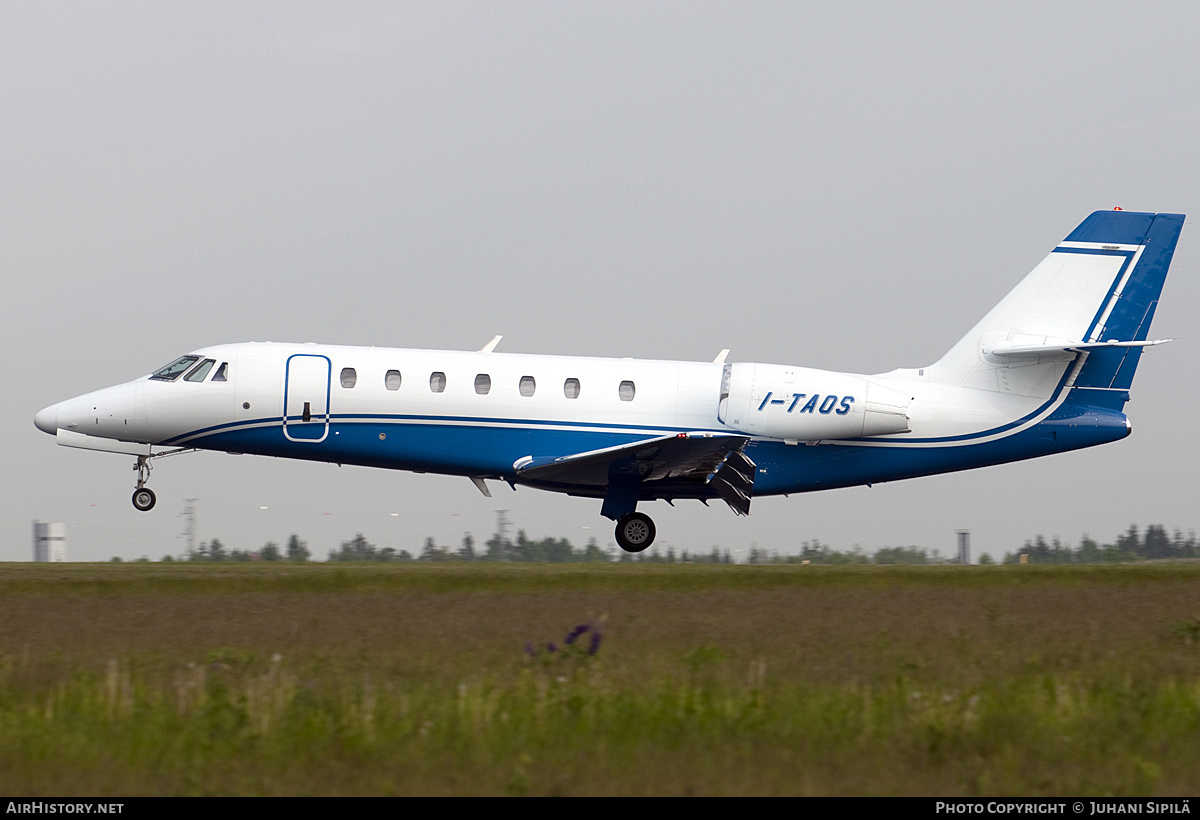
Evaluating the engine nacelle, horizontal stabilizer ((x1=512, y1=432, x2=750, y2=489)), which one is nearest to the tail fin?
the engine nacelle

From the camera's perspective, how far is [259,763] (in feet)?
23.2

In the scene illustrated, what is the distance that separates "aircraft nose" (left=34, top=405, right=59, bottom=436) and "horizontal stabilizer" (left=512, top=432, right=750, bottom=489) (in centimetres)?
749

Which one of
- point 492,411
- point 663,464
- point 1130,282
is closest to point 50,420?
point 492,411

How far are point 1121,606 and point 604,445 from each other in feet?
27.7

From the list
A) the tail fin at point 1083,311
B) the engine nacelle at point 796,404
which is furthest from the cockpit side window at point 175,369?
the tail fin at point 1083,311

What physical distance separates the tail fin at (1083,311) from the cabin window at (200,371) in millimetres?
11886

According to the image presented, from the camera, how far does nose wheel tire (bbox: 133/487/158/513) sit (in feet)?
67.0

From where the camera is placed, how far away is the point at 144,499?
2047 cm

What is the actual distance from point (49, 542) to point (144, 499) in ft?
7.26

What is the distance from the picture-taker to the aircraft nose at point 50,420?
20.8 meters

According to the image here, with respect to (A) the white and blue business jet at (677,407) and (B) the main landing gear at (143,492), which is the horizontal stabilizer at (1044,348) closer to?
(A) the white and blue business jet at (677,407)

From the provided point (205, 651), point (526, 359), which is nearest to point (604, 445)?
point (526, 359)

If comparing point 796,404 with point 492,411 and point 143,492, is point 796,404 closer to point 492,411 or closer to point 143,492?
point 492,411

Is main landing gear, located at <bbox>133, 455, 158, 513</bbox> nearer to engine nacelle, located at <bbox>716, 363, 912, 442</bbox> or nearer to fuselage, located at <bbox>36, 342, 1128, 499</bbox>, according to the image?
fuselage, located at <bbox>36, 342, 1128, 499</bbox>
